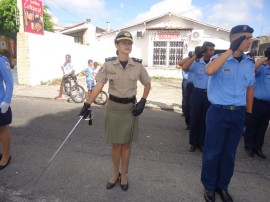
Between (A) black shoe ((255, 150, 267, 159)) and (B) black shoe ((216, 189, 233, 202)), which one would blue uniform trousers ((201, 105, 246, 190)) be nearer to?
(B) black shoe ((216, 189, 233, 202))

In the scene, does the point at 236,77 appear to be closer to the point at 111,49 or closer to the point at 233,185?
the point at 233,185

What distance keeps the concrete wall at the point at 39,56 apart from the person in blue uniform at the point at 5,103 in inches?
327

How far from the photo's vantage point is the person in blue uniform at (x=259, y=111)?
3.95 m

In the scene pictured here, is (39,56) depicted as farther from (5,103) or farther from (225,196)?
(225,196)

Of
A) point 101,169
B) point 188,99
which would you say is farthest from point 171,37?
point 101,169

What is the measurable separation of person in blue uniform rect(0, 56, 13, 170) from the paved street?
187 millimetres

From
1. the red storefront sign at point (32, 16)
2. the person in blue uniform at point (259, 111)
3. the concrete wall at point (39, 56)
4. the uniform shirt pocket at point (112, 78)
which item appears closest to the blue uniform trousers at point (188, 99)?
the person in blue uniform at point (259, 111)

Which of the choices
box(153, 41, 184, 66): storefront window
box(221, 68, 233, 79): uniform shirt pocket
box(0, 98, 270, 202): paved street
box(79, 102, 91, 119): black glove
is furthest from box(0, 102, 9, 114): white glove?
box(153, 41, 184, 66): storefront window

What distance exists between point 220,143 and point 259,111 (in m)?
1.77

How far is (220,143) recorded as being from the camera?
9.20 ft

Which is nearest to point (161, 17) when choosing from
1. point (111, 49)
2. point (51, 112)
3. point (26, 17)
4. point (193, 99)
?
point (111, 49)

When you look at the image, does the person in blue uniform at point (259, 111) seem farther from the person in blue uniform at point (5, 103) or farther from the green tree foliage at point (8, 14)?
the green tree foliage at point (8, 14)

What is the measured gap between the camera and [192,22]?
17938 millimetres

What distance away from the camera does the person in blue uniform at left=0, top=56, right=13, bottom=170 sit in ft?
10.7
